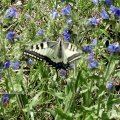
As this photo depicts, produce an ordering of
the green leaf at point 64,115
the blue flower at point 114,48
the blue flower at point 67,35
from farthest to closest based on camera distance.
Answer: the blue flower at point 67,35, the green leaf at point 64,115, the blue flower at point 114,48

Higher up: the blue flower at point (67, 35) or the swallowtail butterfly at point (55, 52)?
the blue flower at point (67, 35)

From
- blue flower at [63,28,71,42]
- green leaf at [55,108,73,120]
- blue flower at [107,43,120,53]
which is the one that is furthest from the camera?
blue flower at [63,28,71,42]

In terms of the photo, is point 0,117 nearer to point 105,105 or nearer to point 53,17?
point 105,105

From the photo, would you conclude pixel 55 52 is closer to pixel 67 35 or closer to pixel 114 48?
pixel 67 35

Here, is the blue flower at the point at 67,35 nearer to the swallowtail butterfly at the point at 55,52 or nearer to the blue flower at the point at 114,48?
the swallowtail butterfly at the point at 55,52

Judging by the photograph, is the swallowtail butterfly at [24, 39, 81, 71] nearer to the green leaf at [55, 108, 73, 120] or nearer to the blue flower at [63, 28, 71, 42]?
the blue flower at [63, 28, 71, 42]

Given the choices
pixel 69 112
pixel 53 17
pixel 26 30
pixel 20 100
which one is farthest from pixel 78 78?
pixel 26 30

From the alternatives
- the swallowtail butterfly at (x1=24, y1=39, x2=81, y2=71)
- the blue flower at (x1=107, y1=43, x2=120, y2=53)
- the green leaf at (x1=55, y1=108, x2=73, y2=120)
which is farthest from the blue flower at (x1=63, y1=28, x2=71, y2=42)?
the green leaf at (x1=55, y1=108, x2=73, y2=120)

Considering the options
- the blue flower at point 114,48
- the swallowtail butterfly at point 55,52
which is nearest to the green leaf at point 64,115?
the swallowtail butterfly at point 55,52
